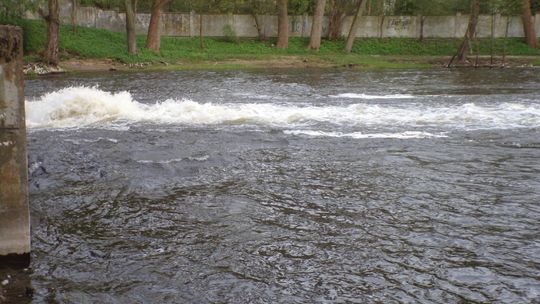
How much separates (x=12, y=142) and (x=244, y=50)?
4451 cm

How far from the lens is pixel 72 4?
4709 centimetres

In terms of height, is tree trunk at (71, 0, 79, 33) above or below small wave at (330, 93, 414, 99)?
above

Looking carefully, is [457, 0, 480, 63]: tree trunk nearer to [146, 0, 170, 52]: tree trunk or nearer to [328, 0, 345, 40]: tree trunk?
[328, 0, 345, 40]: tree trunk

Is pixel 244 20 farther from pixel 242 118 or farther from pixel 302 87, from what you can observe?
pixel 242 118

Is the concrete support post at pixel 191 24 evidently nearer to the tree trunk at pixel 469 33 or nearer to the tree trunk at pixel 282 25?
the tree trunk at pixel 282 25

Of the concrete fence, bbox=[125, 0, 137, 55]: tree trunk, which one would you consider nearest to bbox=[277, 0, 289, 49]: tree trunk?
the concrete fence

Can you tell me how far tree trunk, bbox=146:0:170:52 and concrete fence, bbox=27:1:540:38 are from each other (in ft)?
26.5

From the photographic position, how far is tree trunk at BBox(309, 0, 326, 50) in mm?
49469

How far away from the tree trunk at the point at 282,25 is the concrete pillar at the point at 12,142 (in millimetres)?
43848

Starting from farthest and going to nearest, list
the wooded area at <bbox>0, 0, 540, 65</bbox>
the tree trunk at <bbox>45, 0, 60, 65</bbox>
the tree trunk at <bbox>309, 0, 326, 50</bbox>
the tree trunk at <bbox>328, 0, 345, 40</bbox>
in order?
1. the tree trunk at <bbox>328, 0, 345, 40</bbox>
2. the tree trunk at <bbox>309, 0, 326, 50</bbox>
3. the wooded area at <bbox>0, 0, 540, 65</bbox>
4. the tree trunk at <bbox>45, 0, 60, 65</bbox>

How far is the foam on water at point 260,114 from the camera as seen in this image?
55.4 ft

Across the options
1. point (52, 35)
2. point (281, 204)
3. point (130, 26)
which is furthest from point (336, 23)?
point (281, 204)

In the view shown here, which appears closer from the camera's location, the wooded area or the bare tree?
the bare tree

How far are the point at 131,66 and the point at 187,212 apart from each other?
32.3 m
